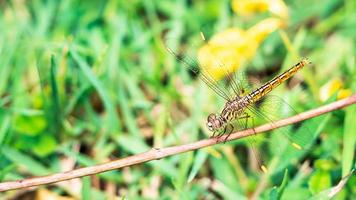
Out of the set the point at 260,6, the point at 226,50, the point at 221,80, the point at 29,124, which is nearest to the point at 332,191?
the point at 221,80

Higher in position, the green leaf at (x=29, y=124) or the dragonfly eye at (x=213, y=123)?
the green leaf at (x=29, y=124)

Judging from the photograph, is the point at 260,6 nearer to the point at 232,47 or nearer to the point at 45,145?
the point at 232,47

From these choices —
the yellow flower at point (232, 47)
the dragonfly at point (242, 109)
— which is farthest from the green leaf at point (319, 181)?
the yellow flower at point (232, 47)

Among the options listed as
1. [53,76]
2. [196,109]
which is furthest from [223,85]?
[53,76]

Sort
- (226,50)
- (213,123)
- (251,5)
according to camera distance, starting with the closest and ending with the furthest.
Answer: (213,123) < (226,50) < (251,5)

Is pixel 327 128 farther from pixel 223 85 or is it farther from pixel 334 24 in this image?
pixel 334 24

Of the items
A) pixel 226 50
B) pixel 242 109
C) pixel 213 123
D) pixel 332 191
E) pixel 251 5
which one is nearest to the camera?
pixel 332 191

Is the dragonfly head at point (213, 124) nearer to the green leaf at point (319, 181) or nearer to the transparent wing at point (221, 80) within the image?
the transparent wing at point (221, 80)

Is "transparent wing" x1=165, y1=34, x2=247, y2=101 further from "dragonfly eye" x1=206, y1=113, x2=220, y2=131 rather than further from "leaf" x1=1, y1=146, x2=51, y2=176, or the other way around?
"leaf" x1=1, y1=146, x2=51, y2=176
